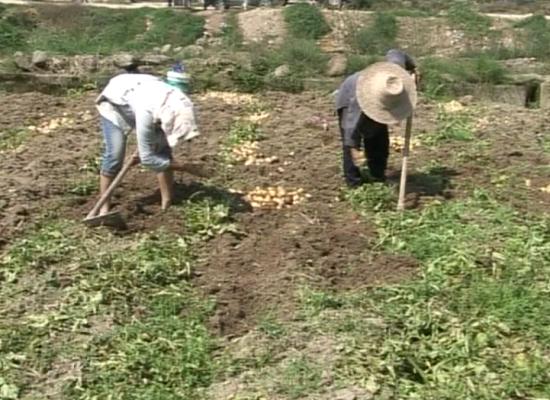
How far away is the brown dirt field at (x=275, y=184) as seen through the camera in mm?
6457

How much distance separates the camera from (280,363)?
5.26 m

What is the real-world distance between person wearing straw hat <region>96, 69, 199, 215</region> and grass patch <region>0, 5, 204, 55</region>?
38.7 ft

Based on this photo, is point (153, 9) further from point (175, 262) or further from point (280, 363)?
point (280, 363)

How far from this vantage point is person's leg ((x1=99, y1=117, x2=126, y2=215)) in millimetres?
7355

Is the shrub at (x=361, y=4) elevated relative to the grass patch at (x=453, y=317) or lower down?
lower down

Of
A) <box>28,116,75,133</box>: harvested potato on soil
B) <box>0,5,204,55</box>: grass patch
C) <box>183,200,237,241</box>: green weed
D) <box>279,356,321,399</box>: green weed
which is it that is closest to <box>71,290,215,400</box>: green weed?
<box>279,356,321,399</box>: green weed

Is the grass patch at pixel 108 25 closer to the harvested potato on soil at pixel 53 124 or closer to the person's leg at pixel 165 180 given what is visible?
the harvested potato on soil at pixel 53 124

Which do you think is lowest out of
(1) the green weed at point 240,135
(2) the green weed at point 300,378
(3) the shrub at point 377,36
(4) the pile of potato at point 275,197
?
(3) the shrub at point 377,36

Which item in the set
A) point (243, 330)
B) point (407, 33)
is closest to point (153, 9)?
point (407, 33)

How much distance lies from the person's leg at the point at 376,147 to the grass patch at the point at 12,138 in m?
3.46

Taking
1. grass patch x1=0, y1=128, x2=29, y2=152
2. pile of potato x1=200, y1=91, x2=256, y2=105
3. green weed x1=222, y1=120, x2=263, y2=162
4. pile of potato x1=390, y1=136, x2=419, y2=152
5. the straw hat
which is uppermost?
the straw hat

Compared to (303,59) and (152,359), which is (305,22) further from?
(152,359)

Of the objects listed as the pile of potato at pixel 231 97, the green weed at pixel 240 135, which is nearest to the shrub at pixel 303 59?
the pile of potato at pixel 231 97

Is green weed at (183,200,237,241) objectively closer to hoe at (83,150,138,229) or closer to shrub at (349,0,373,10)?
hoe at (83,150,138,229)
